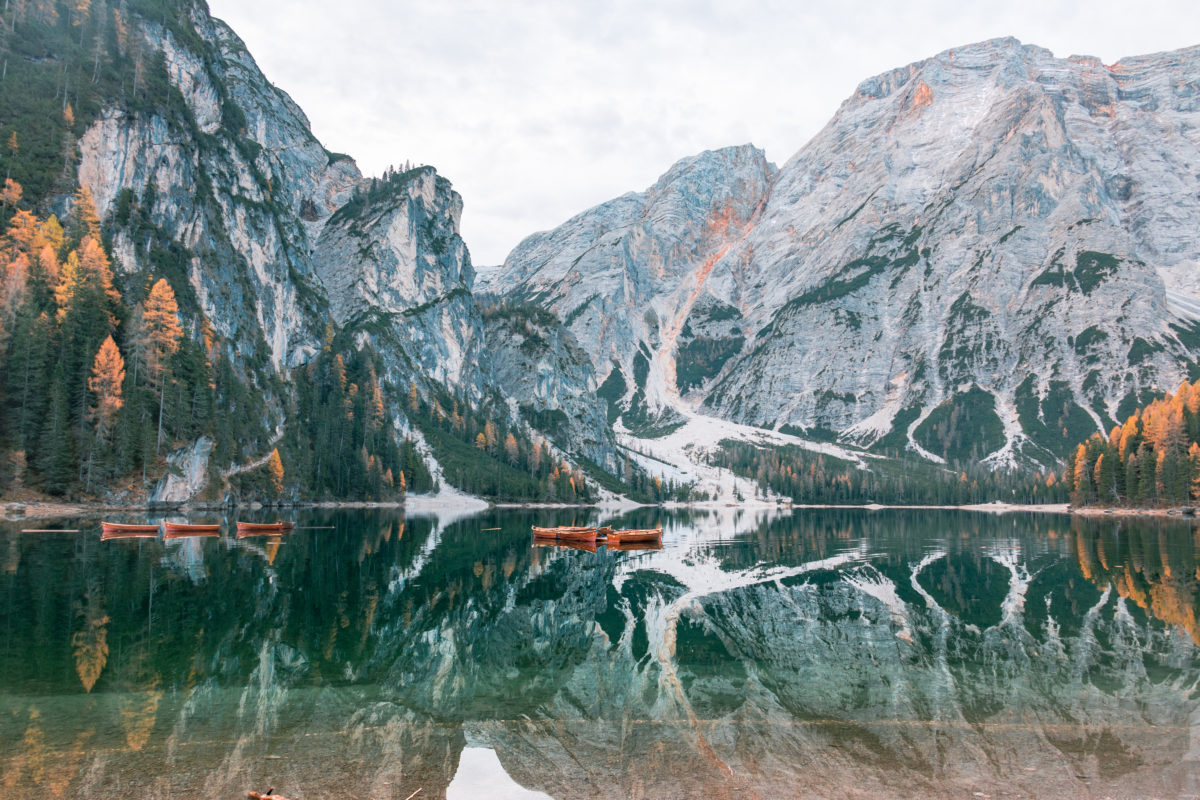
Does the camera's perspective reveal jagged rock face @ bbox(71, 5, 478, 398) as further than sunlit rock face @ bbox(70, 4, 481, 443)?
Yes

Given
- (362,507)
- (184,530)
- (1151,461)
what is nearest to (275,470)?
(362,507)

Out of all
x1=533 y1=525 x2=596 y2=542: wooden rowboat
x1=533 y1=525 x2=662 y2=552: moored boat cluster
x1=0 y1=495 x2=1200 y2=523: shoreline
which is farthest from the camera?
x1=533 y1=525 x2=596 y2=542: wooden rowboat

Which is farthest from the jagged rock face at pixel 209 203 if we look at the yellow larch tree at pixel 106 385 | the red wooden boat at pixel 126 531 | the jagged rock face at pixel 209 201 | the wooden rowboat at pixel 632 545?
the wooden rowboat at pixel 632 545

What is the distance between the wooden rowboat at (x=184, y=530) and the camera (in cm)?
6241

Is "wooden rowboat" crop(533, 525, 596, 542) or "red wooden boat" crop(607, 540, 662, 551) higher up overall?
"wooden rowboat" crop(533, 525, 596, 542)

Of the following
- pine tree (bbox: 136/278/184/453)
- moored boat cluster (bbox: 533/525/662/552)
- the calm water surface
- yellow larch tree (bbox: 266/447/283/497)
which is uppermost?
pine tree (bbox: 136/278/184/453)

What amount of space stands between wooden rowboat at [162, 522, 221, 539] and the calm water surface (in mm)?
19126

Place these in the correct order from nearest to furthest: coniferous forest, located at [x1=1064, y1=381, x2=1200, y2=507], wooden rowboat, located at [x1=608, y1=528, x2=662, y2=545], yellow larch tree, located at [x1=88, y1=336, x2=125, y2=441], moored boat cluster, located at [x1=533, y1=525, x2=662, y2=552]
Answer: moored boat cluster, located at [x1=533, y1=525, x2=662, y2=552] → wooden rowboat, located at [x1=608, y1=528, x2=662, y2=545] → yellow larch tree, located at [x1=88, y1=336, x2=125, y2=441] → coniferous forest, located at [x1=1064, y1=381, x2=1200, y2=507]

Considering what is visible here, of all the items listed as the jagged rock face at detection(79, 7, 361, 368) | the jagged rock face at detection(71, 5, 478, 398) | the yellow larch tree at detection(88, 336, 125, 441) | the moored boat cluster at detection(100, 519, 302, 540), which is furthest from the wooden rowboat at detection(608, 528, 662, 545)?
the jagged rock face at detection(79, 7, 361, 368)

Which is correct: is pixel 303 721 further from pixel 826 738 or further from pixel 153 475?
pixel 153 475

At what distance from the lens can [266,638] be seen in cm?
2452

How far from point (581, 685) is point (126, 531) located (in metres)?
56.9

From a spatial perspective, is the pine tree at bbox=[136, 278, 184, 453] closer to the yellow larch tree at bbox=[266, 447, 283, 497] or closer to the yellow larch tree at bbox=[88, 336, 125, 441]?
the yellow larch tree at bbox=[88, 336, 125, 441]

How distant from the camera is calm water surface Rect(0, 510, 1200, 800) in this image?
44.2 ft
